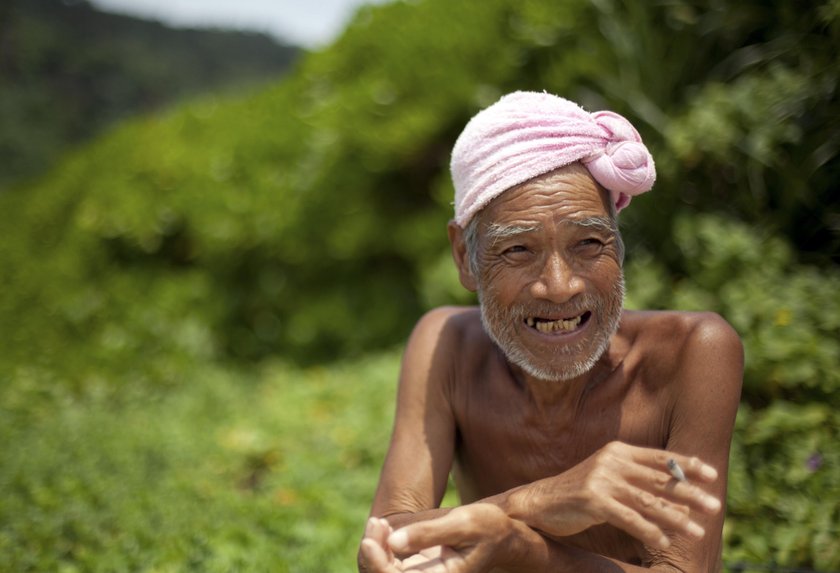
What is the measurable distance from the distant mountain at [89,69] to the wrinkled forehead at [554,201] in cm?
1103

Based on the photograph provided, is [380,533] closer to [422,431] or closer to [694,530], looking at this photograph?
[422,431]

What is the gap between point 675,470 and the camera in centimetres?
194

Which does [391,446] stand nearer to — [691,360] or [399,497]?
[399,497]

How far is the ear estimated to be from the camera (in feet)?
8.58

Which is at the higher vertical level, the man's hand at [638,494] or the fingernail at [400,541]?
the man's hand at [638,494]

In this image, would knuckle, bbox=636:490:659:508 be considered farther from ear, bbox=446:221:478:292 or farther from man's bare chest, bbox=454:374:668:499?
ear, bbox=446:221:478:292

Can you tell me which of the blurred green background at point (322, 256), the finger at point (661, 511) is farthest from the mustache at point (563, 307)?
the blurred green background at point (322, 256)

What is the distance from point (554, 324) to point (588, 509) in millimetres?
550

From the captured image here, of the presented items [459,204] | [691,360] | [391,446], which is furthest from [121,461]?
[691,360]

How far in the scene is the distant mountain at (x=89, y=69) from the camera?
11.7 meters

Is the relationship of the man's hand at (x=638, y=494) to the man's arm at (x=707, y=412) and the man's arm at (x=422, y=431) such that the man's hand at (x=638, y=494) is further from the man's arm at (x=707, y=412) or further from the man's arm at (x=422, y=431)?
the man's arm at (x=422, y=431)

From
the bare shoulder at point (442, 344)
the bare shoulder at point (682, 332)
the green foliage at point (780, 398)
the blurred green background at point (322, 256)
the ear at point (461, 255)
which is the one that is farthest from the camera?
the blurred green background at point (322, 256)

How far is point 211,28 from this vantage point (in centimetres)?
1450

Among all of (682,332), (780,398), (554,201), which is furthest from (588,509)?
(780,398)
